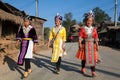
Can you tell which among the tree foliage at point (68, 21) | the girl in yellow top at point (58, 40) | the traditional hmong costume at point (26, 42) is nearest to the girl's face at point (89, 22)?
the girl in yellow top at point (58, 40)

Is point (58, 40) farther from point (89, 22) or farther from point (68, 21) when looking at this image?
point (68, 21)

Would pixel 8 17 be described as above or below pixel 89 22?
above

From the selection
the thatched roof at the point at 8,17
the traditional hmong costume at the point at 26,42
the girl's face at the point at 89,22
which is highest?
the thatched roof at the point at 8,17

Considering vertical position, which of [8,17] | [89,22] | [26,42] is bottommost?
[26,42]

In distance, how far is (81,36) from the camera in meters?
8.68

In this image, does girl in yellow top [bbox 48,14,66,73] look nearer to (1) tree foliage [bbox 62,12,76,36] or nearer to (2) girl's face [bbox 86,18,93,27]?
(2) girl's face [bbox 86,18,93,27]

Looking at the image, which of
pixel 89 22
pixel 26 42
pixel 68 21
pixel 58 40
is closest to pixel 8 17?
pixel 58 40

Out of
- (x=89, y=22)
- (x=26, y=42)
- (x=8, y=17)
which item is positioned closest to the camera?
(x=89, y=22)

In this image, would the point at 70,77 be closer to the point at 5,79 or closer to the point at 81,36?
the point at 81,36

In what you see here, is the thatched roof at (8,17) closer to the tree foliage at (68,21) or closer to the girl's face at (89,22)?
the girl's face at (89,22)

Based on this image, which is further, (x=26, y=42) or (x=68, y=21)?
(x=68, y=21)

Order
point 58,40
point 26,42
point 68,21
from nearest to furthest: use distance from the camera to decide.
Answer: point 26,42 < point 58,40 < point 68,21

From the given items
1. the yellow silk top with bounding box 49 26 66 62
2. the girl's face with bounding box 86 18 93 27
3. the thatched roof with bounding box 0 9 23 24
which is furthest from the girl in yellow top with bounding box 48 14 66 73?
the thatched roof with bounding box 0 9 23 24

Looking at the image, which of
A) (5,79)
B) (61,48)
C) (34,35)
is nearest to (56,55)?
(61,48)
